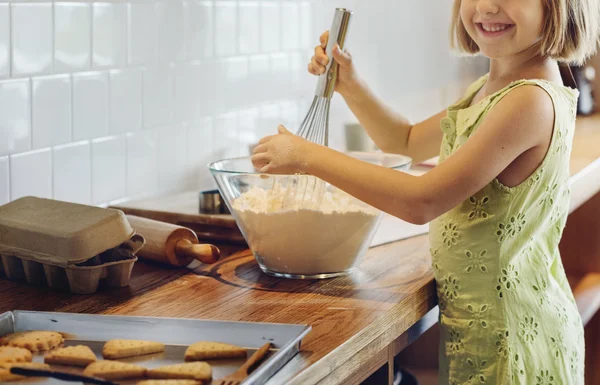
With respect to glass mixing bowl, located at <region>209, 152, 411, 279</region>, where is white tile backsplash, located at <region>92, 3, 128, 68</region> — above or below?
above

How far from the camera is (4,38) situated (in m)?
1.38

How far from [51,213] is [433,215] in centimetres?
56

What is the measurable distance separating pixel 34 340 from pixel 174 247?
399 millimetres

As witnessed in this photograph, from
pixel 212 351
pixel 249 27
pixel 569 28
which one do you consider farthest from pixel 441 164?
pixel 249 27

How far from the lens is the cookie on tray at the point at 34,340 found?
3.30ft

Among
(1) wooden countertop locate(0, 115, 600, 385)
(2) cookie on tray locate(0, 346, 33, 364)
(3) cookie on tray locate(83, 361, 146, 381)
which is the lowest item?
(1) wooden countertop locate(0, 115, 600, 385)

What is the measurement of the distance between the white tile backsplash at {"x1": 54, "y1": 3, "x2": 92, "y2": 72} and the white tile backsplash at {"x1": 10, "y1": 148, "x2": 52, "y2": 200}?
0.16 metres

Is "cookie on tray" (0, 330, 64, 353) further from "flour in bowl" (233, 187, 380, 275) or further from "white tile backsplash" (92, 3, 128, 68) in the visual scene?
"white tile backsplash" (92, 3, 128, 68)

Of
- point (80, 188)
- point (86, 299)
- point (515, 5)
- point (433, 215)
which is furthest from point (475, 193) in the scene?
point (80, 188)

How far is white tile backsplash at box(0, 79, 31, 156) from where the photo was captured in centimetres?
141

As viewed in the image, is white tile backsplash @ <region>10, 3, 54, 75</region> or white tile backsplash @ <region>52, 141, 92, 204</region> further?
white tile backsplash @ <region>52, 141, 92, 204</region>

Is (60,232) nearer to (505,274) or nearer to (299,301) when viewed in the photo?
(299,301)

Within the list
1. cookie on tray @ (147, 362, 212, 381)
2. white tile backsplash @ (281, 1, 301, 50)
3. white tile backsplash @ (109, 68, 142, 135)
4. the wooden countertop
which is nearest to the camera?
cookie on tray @ (147, 362, 212, 381)

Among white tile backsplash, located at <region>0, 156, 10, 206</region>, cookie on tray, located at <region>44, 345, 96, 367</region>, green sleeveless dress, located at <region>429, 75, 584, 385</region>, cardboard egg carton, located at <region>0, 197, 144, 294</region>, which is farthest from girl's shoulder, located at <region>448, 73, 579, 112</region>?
white tile backsplash, located at <region>0, 156, 10, 206</region>
